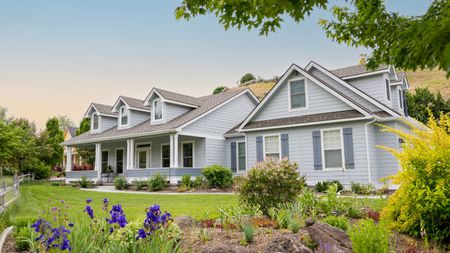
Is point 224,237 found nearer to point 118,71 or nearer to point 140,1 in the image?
point 140,1

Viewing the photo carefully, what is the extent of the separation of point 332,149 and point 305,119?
1.92 metres

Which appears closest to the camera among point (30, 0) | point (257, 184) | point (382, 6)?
point (382, 6)

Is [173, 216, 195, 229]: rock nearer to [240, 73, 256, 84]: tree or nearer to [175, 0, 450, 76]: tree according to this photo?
[175, 0, 450, 76]: tree

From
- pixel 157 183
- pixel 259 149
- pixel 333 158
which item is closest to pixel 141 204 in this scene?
pixel 157 183

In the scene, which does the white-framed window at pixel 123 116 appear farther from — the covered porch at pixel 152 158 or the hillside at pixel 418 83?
the hillside at pixel 418 83

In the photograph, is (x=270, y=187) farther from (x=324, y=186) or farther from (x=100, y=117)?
(x=100, y=117)

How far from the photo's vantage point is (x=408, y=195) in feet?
17.7

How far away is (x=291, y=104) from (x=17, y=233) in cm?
1424

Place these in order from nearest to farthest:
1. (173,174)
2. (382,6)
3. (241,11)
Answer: (241,11) → (382,6) → (173,174)

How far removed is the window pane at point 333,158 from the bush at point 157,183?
883 centimetres

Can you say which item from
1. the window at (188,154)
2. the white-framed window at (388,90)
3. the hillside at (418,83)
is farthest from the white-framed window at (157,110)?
the hillside at (418,83)

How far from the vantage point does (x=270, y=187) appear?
720cm

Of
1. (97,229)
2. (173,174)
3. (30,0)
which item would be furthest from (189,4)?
(173,174)

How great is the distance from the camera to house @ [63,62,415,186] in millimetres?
15312
